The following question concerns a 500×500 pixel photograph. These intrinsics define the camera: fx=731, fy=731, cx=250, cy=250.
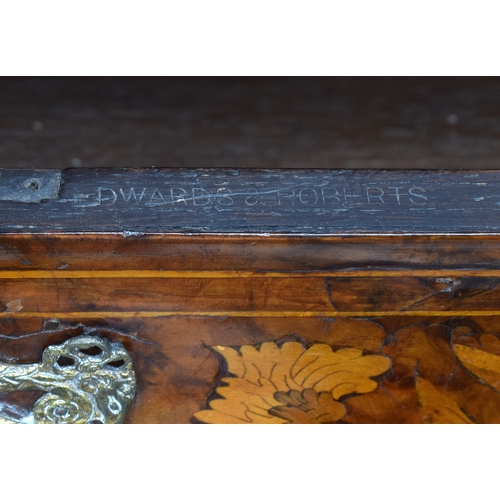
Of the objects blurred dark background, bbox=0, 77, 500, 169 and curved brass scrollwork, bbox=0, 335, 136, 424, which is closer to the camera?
curved brass scrollwork, bbox=0, 335, 136, 424

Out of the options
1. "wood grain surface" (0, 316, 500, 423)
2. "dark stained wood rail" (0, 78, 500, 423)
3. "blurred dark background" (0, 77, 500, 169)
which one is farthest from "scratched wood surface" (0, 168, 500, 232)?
"blurred dark background" (0, 77, 500, 169)

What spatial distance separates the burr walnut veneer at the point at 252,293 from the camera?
3.23 ft

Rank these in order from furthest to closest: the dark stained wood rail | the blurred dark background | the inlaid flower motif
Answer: the blurred dark background → the inlaid flower motif → the dark stained wood rail

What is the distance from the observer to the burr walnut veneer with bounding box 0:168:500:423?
0.98 m

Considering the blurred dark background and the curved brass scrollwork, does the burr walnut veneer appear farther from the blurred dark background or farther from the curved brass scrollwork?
the blurred dark background

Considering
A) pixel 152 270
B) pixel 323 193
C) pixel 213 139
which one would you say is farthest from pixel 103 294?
pixel 213 139

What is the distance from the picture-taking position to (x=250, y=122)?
75.0 inches

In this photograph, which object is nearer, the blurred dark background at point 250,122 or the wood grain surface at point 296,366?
the wood grain surface at point 296,366

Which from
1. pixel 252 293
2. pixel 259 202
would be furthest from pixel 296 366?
pixel 259 202


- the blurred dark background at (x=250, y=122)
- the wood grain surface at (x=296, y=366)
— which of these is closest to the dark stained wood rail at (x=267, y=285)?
the wood grain surface at (x=296, y=366)

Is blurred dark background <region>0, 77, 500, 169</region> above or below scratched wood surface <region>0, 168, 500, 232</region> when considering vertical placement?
above

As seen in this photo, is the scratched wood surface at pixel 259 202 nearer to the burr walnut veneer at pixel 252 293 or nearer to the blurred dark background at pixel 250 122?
the burr walnut veneer at pixel 252 293

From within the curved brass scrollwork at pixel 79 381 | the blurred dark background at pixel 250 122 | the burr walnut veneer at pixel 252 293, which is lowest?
the curved brass scrollwork at pixel 79 381

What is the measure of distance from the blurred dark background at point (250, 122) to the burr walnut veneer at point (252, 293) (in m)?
0.79
